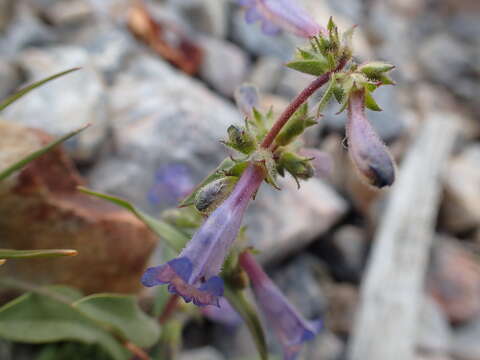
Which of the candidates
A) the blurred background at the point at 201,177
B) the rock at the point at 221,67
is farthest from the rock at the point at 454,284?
the rock at the point at 221,67

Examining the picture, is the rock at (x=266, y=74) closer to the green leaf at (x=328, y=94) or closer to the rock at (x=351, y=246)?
the rock at (x=351, y=246)

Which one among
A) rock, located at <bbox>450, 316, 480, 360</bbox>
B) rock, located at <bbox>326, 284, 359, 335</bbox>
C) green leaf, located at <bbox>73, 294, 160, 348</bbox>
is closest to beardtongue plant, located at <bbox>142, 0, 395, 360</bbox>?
green leaf, located at <bbox>73, 294, 160, 348</bbox>

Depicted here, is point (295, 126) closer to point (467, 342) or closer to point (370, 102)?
point (370, 102)

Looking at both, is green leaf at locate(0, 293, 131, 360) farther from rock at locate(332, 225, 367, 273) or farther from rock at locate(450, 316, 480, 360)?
rock at locate(450, 316, 480, 360)

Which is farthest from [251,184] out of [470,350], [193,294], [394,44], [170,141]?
[394,44]

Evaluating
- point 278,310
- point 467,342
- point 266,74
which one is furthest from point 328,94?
point 266,74

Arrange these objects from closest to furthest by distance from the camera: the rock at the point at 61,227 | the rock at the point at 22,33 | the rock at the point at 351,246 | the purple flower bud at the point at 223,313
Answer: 1. the rock at the point at 61,227
2. the purple flower bud at the point at 223,313
3. the rock at the point at 22,33
4. the rock at the point at 351,246
